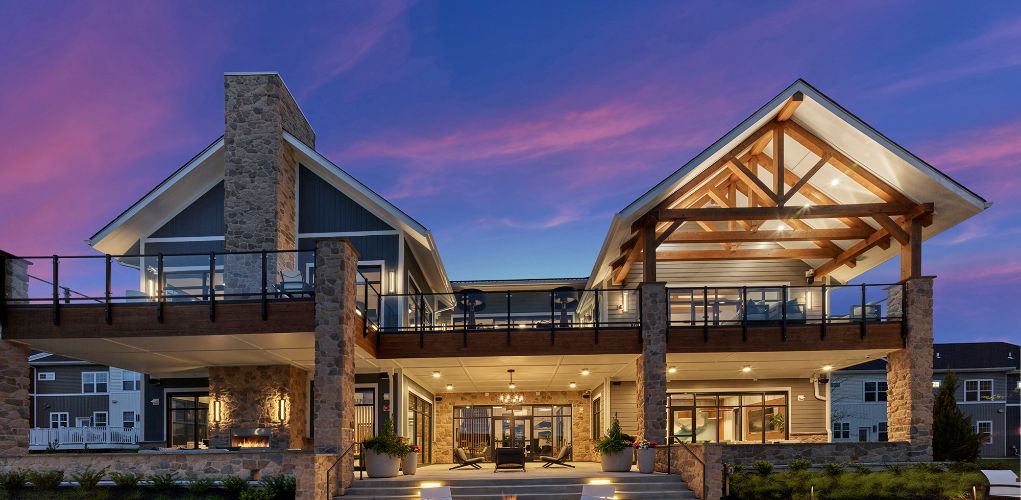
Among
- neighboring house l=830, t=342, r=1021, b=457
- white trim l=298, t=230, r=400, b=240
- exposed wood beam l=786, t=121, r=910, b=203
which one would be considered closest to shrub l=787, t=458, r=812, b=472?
exposed wood beam l=786, t=121, r=910, b=203

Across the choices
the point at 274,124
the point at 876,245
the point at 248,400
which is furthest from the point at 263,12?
the point at 876,245

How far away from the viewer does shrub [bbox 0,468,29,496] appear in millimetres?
14047

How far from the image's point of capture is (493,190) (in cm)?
6762

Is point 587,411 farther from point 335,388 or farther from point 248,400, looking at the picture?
point 335,388

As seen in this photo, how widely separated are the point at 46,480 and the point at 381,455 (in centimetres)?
616

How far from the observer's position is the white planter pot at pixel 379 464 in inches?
632

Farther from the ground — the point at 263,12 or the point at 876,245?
the point at 263,12

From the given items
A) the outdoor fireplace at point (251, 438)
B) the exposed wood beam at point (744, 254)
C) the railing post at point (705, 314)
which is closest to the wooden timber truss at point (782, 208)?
the railing post at point (705, 314)

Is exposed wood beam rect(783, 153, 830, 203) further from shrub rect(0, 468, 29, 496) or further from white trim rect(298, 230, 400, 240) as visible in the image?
shrub rect(0, 468, 29, 496)

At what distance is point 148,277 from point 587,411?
1638 centimetres

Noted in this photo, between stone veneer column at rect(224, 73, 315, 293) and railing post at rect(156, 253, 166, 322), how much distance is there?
361 centimetres

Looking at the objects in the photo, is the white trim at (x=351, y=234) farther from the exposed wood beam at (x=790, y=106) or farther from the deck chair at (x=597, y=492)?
the exposed wood beam at (x=790, y=106)

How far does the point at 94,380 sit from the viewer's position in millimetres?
37656

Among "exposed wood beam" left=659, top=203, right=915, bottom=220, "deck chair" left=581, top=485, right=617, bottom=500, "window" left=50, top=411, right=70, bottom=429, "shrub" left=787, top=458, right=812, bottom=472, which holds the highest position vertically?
"exposed wood beam" left=659, top=203, right=915, bottom=220
